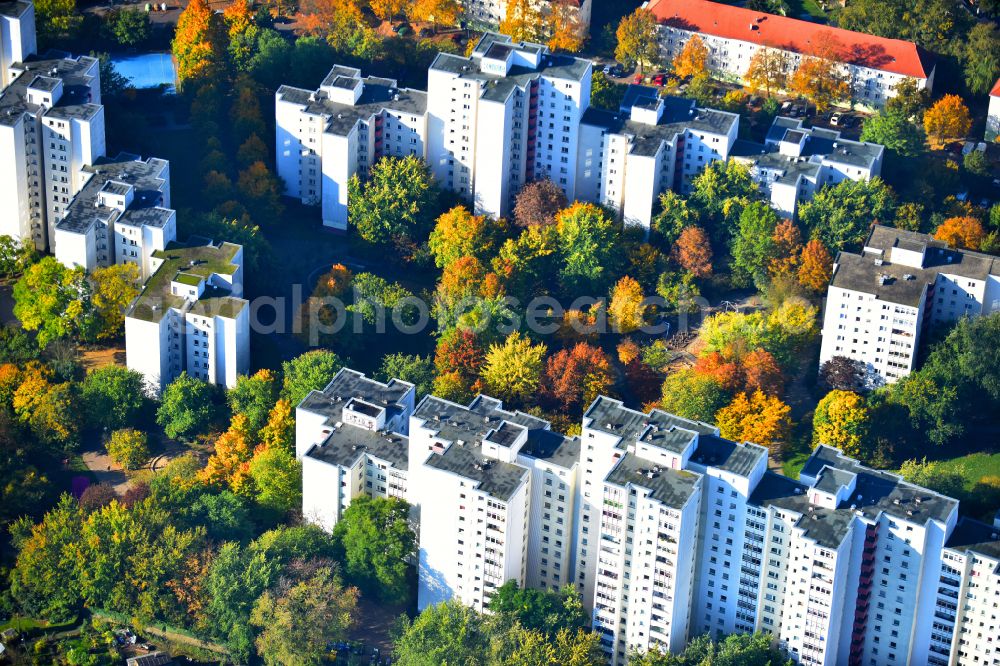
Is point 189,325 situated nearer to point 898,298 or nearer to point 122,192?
point 122,192

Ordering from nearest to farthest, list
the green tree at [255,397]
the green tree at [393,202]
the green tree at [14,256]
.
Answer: the green tree at [255,397]
the green tree at [14,256]
the green tree at [393,202]

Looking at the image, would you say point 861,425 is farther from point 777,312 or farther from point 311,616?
point 311,616

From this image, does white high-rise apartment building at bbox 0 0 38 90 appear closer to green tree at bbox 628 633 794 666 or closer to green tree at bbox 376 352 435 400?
green tree at bbox 376 352 435 400

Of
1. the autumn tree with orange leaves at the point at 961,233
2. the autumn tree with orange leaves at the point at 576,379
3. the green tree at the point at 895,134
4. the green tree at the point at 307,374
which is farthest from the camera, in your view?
the green tree at the point at 895,134

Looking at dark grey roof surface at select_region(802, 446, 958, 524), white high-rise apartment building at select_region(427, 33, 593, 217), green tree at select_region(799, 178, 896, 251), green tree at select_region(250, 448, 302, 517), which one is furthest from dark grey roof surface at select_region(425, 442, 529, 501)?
green tree at select_region(799, 178, 896, 251)

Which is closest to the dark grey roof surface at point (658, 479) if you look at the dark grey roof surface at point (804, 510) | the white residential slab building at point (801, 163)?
the dark grey roof surface at point (804, 510)

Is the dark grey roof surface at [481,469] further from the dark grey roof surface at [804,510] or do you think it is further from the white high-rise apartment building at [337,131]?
the white high-rise apartment building at [337,131]

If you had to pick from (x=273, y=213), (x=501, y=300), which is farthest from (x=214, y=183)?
(x=501, y=300)
